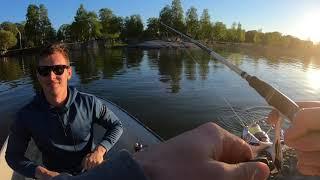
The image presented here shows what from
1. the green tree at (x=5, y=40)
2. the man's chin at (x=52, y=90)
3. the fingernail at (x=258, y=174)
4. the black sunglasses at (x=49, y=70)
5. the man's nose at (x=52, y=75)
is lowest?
the green tree at (x=5, y=40)

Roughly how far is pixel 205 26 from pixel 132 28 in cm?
2959

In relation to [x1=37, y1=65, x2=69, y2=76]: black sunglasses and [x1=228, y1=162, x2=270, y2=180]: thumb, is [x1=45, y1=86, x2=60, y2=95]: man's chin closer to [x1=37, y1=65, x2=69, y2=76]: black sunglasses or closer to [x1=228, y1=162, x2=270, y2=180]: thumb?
[x1=37, y1=65, x2=69, y2=76]: black sunglasses

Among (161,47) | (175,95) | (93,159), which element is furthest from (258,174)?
(161,47)

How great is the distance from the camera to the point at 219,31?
14475 cm

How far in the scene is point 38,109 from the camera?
16.5 feet

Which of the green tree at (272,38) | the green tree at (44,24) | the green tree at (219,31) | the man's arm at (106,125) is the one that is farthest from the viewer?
the green tree at (219,31)

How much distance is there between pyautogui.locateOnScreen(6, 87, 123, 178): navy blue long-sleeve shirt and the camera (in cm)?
498

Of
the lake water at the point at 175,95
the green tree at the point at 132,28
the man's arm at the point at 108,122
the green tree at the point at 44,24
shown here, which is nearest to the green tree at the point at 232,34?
the green tree at the point at 132,28

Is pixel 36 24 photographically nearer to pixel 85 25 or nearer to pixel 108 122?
pixel 85 25

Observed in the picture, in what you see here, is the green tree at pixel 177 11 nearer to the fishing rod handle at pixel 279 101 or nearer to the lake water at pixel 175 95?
the lake water at pixel 175 95

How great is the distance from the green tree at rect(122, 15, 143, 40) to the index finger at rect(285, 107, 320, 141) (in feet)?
444

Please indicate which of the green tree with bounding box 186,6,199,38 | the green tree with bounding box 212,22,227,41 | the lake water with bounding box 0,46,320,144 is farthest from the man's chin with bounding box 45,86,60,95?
the green tree with bounding box 212,22,227,41

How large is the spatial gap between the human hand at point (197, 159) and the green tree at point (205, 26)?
Result: 137 metres

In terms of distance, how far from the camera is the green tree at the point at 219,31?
142500 millimetres
